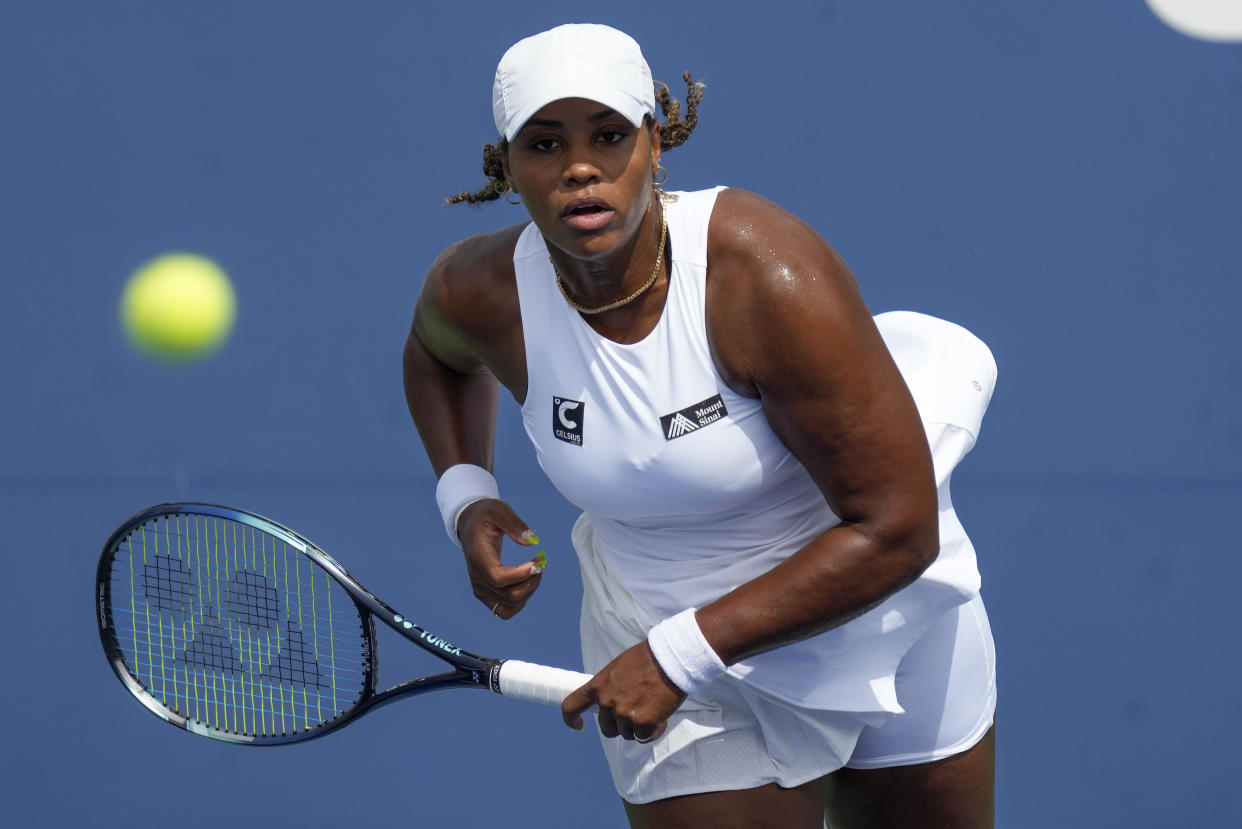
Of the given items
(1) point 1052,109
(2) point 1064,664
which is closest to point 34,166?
(1) point 1052,109

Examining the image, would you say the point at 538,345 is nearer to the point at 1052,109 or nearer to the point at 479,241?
the point at 479,241

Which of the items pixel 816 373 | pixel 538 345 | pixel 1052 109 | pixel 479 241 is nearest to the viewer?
pixel 816 373

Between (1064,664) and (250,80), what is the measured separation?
1.83 metres

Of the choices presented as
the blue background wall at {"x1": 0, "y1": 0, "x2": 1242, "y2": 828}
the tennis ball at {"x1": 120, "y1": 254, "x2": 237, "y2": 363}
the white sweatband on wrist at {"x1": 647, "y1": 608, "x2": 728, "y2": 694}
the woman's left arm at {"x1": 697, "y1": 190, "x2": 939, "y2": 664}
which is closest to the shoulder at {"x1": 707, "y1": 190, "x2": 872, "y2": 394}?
the woman's left arm at {"x1": 697, "y1": 190, "x2": 939, "y2": 664}

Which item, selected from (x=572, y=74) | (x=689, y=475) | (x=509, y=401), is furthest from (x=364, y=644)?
(x=509, y=401)

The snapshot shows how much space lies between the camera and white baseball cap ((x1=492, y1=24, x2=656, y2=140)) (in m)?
1.32

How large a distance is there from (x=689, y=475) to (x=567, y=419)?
15 centimetres

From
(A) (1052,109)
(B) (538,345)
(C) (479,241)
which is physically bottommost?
(B) (538,345)

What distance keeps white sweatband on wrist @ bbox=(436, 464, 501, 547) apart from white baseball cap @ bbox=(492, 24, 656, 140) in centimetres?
54

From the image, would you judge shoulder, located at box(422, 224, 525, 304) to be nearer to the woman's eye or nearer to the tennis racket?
the woman's eye

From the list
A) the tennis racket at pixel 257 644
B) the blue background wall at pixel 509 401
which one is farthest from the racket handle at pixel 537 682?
the blue background wall at pixel 509 401

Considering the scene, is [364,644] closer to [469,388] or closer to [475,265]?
[469,388]

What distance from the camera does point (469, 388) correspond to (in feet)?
6.08

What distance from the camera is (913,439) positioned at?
52.7 inches
